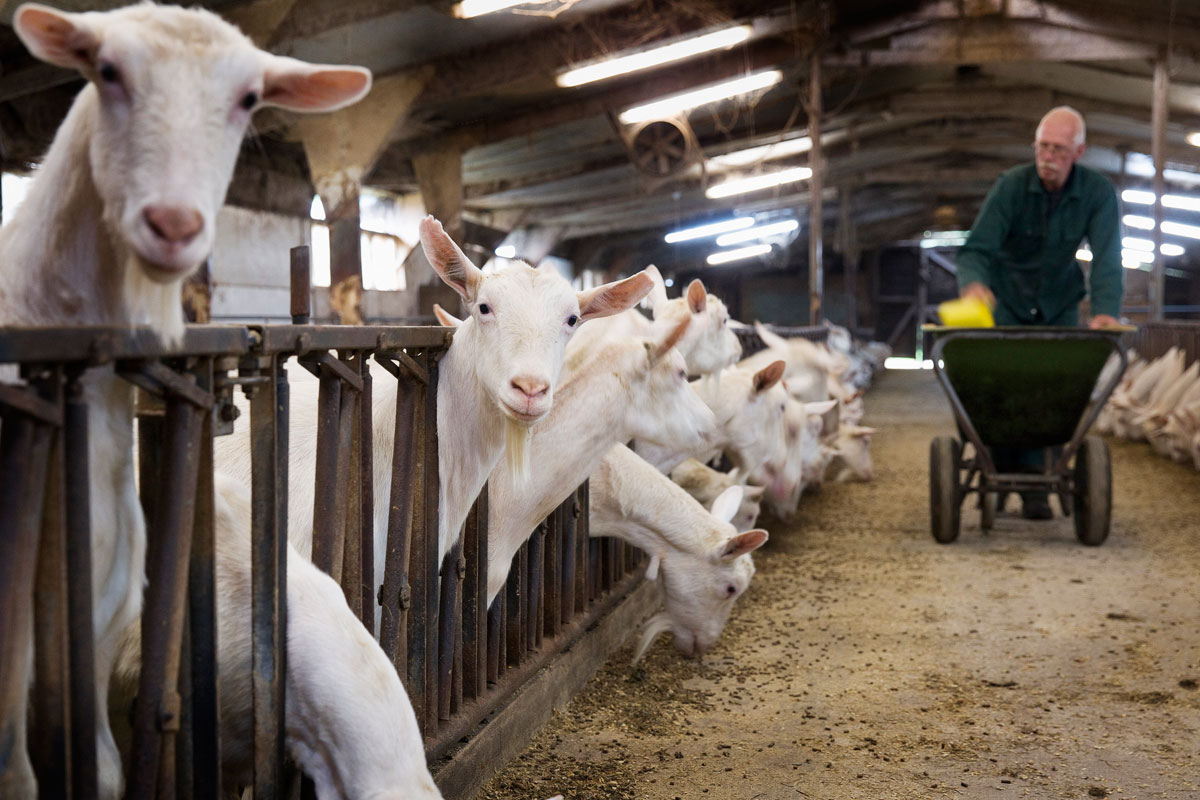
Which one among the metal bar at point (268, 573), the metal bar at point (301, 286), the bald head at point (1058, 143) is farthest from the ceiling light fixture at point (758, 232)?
the metal bar at point (268, 573)

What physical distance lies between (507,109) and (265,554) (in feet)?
31.5

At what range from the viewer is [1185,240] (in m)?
29.0

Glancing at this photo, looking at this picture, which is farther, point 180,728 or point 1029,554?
point 1029,554

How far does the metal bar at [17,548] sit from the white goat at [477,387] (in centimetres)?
113

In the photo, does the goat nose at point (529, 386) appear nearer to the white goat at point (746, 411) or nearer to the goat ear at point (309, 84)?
the goat ear at point (309, 84)

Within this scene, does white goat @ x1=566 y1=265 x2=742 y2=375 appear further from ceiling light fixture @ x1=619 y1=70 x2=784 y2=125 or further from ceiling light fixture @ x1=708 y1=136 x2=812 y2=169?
ceiling light fixture @ x1=708 y1=136 x2=812 y2=169

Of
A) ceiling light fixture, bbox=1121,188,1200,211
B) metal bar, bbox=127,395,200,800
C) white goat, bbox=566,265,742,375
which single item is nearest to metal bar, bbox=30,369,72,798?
metal bar, bbox=127,395,200,800

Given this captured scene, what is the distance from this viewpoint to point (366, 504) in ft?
7.99

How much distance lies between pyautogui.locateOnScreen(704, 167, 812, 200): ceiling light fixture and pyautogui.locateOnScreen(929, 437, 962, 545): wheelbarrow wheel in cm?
1101

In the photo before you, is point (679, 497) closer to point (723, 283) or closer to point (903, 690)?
point (903, 690)

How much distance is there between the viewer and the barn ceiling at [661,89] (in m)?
7.62

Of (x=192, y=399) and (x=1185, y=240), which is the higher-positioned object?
(x=1185, y=240)

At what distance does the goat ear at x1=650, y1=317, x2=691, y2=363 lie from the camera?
3.62 metres

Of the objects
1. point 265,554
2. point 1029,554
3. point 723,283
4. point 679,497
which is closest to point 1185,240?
point 723,283
